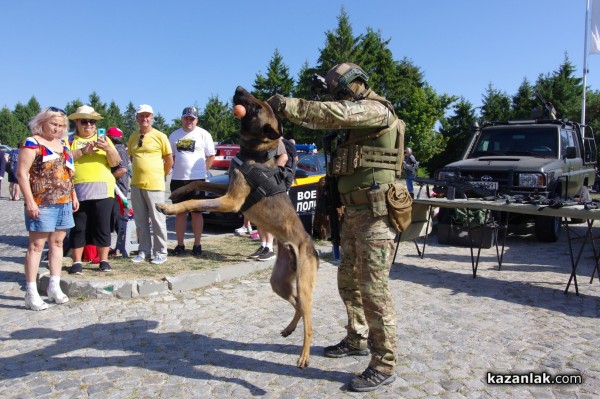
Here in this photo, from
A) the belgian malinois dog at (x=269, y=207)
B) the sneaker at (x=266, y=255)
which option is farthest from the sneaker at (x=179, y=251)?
the belgian malinois dog at (x=269, y=207)

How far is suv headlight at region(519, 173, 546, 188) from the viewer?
7.85m

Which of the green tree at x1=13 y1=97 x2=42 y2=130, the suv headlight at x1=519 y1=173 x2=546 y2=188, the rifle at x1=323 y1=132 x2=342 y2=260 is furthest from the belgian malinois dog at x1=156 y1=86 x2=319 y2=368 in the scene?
the green tree at x1=13 y1=97 x2=42 y2=130

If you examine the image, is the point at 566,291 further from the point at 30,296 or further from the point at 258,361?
the point at 30,296

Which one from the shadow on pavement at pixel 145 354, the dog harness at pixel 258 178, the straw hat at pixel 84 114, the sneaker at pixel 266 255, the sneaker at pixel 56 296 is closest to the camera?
the dog harness at pixel 258 178

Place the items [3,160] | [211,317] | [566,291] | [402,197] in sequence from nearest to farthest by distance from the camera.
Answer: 1. [402,197]
2. [211,317]
3. [566,291]
4. [3,160]

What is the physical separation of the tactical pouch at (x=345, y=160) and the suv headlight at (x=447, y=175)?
542cm

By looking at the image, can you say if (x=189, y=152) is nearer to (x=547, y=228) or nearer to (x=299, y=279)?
(x=299, y=279)

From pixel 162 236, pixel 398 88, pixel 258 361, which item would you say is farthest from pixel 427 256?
pixel 398 88

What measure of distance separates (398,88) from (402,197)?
3801cm

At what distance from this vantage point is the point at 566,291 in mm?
5449

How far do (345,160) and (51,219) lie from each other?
10.5 feet

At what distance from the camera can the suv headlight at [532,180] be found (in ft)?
25.7

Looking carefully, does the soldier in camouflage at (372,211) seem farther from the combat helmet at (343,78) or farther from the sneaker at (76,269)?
the sneaker at (76,269)

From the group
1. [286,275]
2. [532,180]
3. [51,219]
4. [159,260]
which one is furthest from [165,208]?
[532,180]
